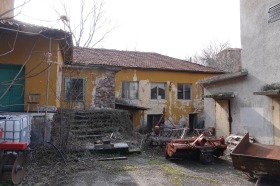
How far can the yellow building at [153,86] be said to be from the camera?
61.4 ft

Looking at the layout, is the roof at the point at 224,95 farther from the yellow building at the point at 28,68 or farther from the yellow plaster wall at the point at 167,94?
the yellow plaster wall at the point at 167,94

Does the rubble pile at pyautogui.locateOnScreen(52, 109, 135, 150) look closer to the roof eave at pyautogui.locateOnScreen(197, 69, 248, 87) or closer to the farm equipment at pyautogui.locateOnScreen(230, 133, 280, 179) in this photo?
the roof eave at pyautogui.locateOnScreen(197, 69, 248, 87)

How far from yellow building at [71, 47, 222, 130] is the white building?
727 cm

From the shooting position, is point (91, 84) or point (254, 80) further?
point (91, 84)

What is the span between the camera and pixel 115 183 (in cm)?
607

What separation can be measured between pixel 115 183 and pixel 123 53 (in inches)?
679

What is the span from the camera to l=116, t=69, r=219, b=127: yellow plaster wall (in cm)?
1881

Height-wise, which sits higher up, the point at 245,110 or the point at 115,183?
the point at 245,110

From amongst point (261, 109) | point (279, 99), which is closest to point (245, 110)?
point (261, 109)

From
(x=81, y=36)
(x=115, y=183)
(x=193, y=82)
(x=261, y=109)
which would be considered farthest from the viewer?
(x=81, y=36)

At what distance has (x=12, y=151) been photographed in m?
5.21

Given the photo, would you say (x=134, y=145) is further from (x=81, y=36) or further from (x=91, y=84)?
(x=81, y=36)

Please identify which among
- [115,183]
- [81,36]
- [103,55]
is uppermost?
[81,36]

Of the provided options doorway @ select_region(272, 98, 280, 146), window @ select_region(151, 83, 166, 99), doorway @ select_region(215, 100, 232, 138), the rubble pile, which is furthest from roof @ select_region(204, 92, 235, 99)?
window @ select_region(151, 83, 166, 99)
